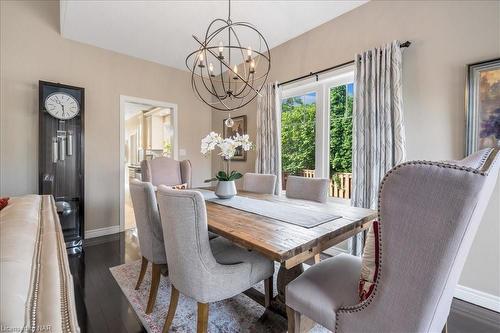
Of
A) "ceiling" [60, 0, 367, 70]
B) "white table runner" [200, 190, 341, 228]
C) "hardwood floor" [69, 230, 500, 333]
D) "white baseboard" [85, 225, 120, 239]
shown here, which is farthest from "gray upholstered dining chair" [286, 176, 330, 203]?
"white baseboard" [85, 225, 120, 239]

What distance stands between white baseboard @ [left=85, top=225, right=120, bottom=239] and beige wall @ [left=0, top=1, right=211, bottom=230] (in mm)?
70

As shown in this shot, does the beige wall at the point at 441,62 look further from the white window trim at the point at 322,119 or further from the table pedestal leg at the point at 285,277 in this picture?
the table pedestal leg at the point at 285,277

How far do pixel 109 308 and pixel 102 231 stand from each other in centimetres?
207

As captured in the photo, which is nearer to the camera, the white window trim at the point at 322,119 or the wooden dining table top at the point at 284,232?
the wooden dining table top at the point at 284,232

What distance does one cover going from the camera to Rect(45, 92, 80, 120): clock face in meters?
2.95

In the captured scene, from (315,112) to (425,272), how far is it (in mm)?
2602

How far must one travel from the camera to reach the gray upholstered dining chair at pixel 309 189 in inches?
87.7

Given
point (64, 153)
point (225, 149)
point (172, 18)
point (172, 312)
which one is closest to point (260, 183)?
point (225, 149)

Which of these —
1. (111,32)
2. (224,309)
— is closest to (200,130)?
(111,32)

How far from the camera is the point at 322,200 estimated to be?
2.21 metres

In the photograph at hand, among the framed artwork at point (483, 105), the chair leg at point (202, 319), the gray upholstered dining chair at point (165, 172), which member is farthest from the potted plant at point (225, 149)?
the framed artwork at point (483, 105)

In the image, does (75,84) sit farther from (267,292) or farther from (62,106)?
(267,292)

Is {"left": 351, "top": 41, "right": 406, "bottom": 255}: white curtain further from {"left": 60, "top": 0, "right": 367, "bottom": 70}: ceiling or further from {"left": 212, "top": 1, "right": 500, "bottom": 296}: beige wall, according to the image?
{"left": 60, "top": 0, "right": 367, "bottom": 70}: ceiling

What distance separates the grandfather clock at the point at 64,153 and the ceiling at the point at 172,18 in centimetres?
80
